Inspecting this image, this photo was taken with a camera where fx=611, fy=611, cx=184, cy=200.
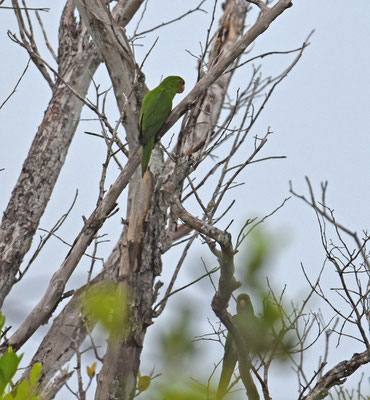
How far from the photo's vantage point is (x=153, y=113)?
3.74m

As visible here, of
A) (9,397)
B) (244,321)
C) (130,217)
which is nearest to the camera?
(244,321)

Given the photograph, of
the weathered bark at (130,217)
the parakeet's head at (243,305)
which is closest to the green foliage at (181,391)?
the parakeet's head at (243,305)

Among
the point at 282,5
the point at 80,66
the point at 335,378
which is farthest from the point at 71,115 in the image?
the point at 335,378

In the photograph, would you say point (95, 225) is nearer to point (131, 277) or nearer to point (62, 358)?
point (131, 277)

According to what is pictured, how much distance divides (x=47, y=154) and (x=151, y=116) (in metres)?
2.05

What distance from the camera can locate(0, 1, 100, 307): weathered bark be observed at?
16.5 feet

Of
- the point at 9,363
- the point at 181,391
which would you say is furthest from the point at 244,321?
the point at 9,363

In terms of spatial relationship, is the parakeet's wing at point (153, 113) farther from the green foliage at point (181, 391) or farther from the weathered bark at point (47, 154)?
the green foliage at point (181, 391)

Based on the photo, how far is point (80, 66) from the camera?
19.1 ft

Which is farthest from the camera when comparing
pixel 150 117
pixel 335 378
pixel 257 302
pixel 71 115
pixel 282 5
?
pixel 71 115

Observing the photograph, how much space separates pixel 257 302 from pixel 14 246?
14.4 ft

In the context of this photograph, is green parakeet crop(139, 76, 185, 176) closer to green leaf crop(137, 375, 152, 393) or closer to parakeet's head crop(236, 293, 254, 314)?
green leaf crop(137, 375, 152, 393)

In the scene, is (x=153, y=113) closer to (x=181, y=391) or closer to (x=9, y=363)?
(x=9, y=363)

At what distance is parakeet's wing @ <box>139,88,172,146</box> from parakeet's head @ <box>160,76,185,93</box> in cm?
31
